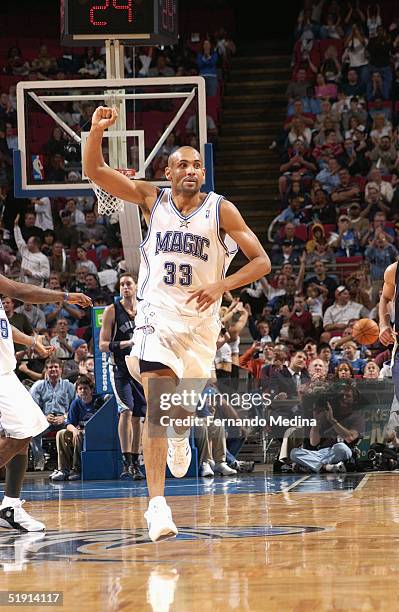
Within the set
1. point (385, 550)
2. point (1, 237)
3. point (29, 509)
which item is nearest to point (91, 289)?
point (1, 237)

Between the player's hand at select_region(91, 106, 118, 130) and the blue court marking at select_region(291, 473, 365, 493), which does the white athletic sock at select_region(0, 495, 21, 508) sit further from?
the blue court marking at select_region(291, 473, 365, 493)

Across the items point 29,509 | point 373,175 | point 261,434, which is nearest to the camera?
point 29,509

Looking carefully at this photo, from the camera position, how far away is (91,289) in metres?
15.7

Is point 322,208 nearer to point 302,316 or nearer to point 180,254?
point 302,316

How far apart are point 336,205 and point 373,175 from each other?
75 cm

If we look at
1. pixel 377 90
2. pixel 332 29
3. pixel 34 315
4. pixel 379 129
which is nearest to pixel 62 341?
pixel 34 315

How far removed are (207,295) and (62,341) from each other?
358 inches

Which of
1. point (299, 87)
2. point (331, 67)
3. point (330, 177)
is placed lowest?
point (330, 177)

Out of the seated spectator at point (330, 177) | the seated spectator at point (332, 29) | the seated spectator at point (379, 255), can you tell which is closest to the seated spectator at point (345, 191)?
the seated spectator at point (330, 177)

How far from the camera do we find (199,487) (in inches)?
400

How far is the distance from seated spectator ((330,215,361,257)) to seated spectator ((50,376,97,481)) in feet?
17.7

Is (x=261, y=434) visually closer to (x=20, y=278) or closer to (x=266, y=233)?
(x=20, y=278)

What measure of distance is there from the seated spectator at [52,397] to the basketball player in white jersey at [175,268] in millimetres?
6386

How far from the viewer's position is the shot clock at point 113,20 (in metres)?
10.7
